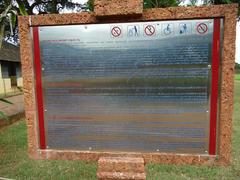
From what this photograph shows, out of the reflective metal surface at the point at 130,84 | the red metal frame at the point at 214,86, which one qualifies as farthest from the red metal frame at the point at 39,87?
the red metal frame at the point at 214,86

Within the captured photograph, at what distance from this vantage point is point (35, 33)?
9.04 feet

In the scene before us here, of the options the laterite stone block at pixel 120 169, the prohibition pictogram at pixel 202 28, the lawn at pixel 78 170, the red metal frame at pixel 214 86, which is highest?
the prohibition pictogram at pixel 202 28

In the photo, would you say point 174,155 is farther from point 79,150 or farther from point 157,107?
point 79,150

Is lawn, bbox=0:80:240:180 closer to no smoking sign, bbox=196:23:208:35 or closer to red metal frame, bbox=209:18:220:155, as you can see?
red metal frame, bbox=209:18:220:155

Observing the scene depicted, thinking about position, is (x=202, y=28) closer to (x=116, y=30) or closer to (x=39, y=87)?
(x=116, y=30)

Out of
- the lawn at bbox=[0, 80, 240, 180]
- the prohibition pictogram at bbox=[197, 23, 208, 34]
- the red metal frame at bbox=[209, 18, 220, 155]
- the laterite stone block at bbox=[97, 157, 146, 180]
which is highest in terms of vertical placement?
the prohibition pictogram at bbox=[197, 23, 208, 34]

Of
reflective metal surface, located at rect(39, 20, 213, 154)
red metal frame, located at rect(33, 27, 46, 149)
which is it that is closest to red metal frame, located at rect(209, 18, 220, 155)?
reflective metal surface, located at rect(39, 20, 213, 154)

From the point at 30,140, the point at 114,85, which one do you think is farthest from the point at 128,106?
the point at 30,140

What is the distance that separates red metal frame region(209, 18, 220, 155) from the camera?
2.50 meters

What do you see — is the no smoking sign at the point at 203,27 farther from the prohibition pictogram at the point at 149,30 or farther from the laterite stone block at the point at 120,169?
the laterite stone block at the point at 120,169

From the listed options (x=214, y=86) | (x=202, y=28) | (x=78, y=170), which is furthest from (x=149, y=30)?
(x=78, y=170)

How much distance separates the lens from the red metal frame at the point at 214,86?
8.20 feet

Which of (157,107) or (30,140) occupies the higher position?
(157,107)

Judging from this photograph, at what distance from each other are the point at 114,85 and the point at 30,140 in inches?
50.7
